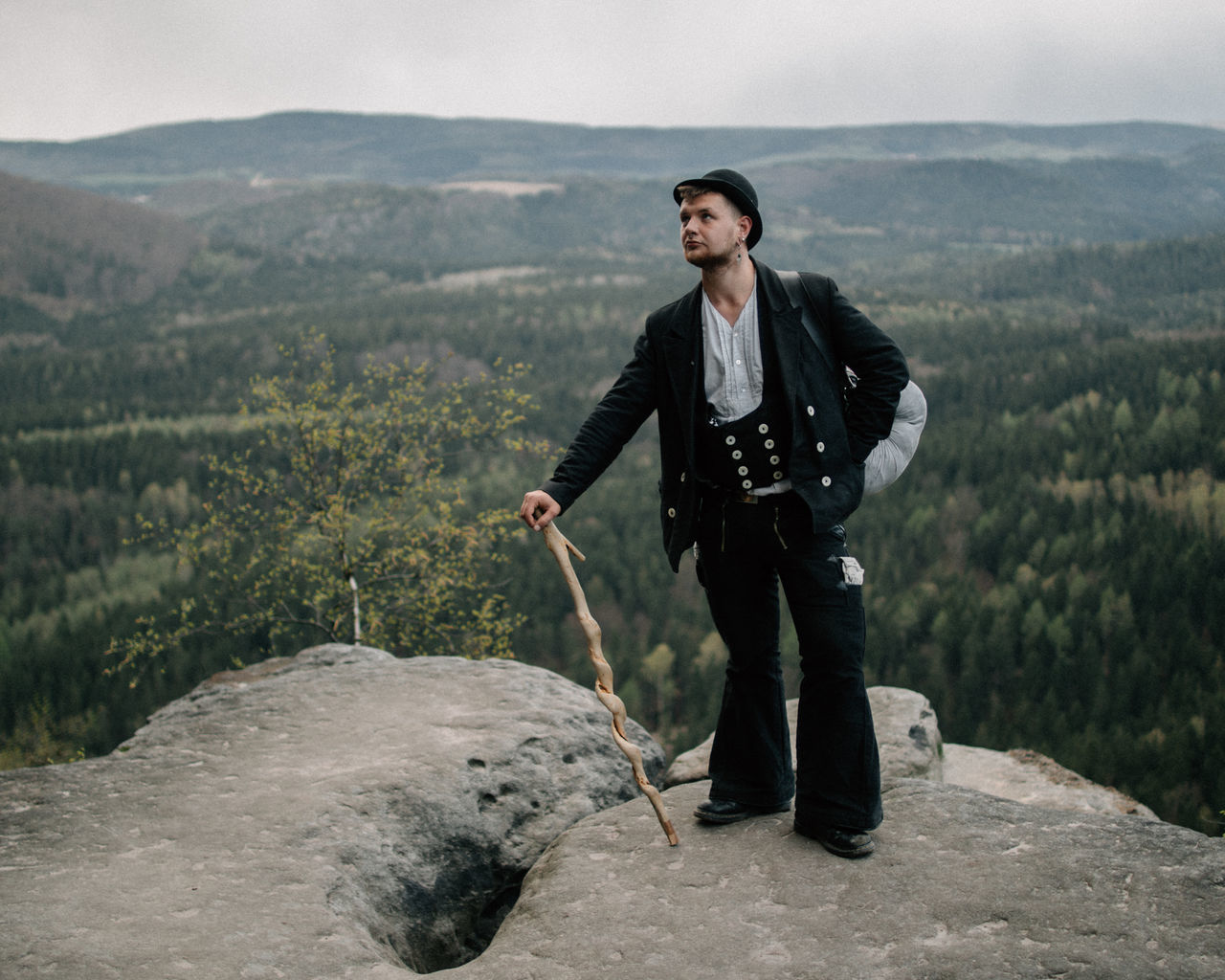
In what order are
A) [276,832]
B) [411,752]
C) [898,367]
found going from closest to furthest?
[898,367] < [276,832] < [411,752]

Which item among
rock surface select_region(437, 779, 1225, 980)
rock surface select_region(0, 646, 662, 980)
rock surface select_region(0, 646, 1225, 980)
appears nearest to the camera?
rock surface select_region(437, 779, 1225, 980)

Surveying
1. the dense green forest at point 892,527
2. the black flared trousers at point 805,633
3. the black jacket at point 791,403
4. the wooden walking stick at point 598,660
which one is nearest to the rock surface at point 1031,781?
the black flared trousers at point 805,633

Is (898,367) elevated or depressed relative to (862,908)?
elevated

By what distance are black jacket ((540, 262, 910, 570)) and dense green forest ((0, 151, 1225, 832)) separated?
30.3 feet

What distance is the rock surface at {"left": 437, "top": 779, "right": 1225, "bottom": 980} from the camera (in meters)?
4.39

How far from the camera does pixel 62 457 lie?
2744 inches

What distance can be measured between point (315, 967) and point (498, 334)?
339 ft

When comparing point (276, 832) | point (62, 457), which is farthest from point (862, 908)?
point (62, 457)

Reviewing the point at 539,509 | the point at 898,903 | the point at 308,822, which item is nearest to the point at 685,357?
the point at 539,509

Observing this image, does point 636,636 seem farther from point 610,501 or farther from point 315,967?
point 315,967

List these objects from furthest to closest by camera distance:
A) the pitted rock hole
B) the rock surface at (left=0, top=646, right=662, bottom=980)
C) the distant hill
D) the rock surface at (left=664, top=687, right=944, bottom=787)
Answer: the distant hill, the rock surface at (left=664, top=687, right=944, bottom=787), the pitted rock hole, the rock surface at (left=0, top=646, right=662, bottom=980)

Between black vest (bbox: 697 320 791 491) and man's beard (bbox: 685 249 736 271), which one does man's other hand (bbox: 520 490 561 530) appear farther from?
man's beard (bbox: 685 249 736 271)

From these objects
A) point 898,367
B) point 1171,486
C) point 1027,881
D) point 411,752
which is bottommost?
point 1171,486

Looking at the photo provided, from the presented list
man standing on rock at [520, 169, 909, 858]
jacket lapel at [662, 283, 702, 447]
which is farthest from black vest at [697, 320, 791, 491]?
jacket lapel at [662, 283, 702, 447]
